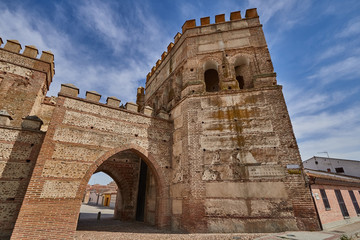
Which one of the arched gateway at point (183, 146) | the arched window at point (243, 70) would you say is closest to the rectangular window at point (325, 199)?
the arched gateway at point (183, 146)

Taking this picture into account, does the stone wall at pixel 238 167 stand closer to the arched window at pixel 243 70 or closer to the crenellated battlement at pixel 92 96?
the arched window at pixel 243 70

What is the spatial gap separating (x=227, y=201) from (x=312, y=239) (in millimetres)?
2796

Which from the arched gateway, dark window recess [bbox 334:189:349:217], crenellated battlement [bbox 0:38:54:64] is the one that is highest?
crenellated battlement [bbox 0:38:54:64]

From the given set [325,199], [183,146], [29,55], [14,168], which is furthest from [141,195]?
[29,55]

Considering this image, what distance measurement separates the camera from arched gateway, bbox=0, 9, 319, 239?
636 centimetres

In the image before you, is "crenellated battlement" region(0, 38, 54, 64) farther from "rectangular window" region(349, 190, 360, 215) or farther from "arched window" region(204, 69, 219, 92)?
"rectangular window" region(349, 190, 360, 215)

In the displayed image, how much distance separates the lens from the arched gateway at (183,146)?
6.36m

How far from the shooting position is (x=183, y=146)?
8.58m

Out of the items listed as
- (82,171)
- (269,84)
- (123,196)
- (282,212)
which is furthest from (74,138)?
(269,84)

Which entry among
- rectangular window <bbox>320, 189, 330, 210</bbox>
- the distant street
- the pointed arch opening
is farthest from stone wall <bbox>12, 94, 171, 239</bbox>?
rectangular window <bbox>320, 189, 330, 210</bbox>

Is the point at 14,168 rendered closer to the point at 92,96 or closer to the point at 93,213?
the point at 92,96

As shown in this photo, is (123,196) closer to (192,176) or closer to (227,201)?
(192,176)

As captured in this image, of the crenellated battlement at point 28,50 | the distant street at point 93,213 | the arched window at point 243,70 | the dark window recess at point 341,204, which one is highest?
the crenellated battlement at point 28,50

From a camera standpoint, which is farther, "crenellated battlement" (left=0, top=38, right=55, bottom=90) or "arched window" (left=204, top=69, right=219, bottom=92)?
"arched window" (left=204, top=69, right=219, bottom=92)
